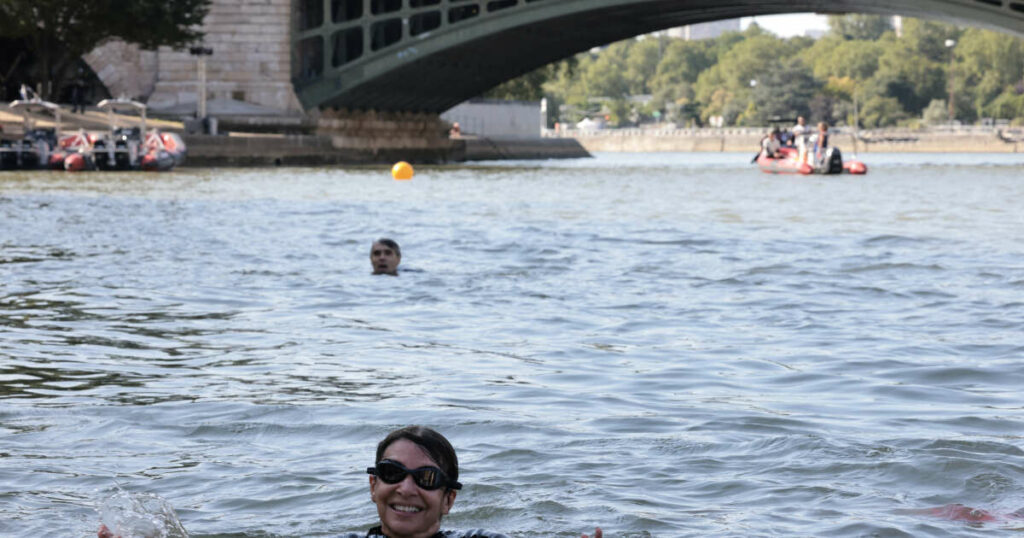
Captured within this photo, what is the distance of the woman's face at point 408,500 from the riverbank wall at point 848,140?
4781 inches

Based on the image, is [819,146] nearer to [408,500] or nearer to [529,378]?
[529,378]

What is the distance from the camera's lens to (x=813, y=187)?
44875mm

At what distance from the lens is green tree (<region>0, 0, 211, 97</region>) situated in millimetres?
55906

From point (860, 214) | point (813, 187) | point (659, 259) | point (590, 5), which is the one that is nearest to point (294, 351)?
point (659, 259)

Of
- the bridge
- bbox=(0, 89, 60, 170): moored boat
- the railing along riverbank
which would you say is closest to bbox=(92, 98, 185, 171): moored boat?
bbox=(0, 89, 60, 170): moored boat

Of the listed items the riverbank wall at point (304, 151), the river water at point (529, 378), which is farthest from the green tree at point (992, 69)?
the river water at point (529, 378)

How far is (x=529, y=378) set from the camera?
10.6 metres

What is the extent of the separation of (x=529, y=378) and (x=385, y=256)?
21.9ft

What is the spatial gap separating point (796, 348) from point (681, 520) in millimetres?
A: 5402

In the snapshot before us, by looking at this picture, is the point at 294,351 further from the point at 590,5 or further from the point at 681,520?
the point at 590,5

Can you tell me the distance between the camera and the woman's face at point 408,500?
16.8 feet

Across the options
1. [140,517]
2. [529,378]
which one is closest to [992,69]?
[529,378]

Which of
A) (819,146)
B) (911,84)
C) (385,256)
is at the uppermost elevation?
(911,84)

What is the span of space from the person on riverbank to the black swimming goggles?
1193 cm
